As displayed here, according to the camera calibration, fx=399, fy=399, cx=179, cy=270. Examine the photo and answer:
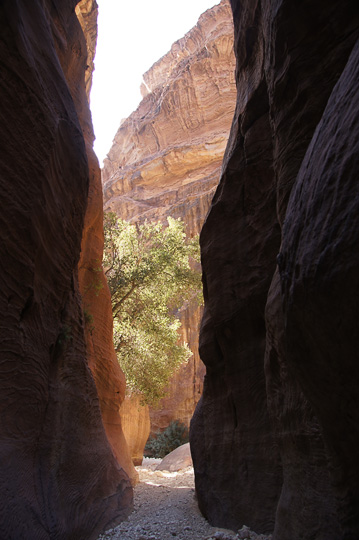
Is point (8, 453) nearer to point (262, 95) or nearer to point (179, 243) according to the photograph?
point (262, 95)

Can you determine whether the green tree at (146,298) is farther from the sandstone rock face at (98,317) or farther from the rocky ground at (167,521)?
the rocky ground at (167,521)

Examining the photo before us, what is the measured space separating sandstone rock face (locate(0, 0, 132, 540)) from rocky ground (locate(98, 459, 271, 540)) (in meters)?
0.57

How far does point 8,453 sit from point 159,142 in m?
58.0

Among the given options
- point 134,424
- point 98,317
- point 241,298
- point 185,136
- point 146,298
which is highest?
point 185,136

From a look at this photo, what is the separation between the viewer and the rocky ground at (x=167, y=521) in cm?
668

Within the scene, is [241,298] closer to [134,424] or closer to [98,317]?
[98,317]

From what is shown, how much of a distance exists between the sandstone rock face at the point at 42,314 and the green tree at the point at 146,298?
8.02m

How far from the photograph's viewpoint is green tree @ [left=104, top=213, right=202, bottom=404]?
16.2 meters

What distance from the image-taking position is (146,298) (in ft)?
55.1

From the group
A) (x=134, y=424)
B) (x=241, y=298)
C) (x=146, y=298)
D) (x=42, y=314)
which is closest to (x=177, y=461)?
(x=134, y=424)

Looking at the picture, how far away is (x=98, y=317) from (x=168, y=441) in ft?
71.8

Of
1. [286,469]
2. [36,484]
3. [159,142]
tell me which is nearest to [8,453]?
[36,484]

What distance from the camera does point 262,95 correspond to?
25.3 feet

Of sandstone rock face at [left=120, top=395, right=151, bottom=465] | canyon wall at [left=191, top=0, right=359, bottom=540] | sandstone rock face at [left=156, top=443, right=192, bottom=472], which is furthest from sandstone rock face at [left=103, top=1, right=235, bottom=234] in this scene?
canyon wall at [left=191, top=0, right=359, bottom=540]
